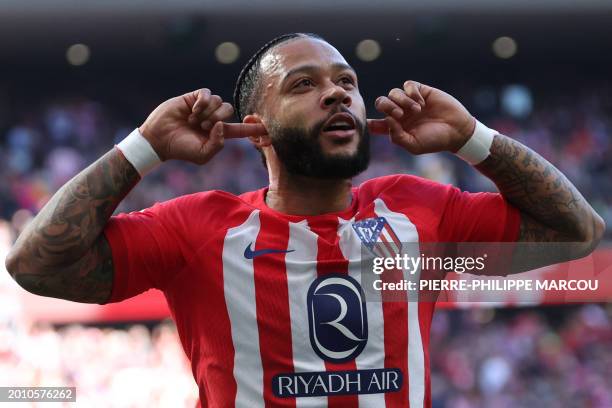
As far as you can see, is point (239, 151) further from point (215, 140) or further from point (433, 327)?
point (215, 140)

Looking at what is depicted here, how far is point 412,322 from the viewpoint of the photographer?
2342mm

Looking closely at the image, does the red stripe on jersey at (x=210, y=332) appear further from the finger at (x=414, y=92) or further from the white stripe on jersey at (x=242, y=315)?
the finger at (x=414, y=92)

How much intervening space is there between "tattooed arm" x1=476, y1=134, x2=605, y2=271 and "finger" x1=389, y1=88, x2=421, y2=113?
0.24m

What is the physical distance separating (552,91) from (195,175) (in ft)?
16.1

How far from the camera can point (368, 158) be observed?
2461 millimetres

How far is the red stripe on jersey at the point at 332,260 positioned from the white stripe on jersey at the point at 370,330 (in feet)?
0.05

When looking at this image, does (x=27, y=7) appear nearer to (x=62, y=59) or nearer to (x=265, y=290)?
(x=62, y=59)

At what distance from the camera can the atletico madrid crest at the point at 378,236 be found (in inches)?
94.3

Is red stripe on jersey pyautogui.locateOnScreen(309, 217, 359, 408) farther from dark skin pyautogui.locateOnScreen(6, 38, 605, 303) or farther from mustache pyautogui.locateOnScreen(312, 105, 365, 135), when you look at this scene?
mustache pyautogui.locateOnScreen(312, 105, 365, 135)

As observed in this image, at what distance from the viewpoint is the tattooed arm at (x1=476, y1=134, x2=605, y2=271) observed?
2.44 m

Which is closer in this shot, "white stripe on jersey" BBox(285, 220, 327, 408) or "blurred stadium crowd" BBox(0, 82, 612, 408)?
"white stripe on jersey" BBox(285, 220, 327, 408)

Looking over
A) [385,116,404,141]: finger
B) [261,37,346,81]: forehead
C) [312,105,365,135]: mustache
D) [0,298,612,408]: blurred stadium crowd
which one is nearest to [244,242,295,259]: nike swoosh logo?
[312,105,365,135]: mustache

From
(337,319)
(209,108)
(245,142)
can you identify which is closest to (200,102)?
(209,108)

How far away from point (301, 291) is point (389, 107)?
555 millimetres
